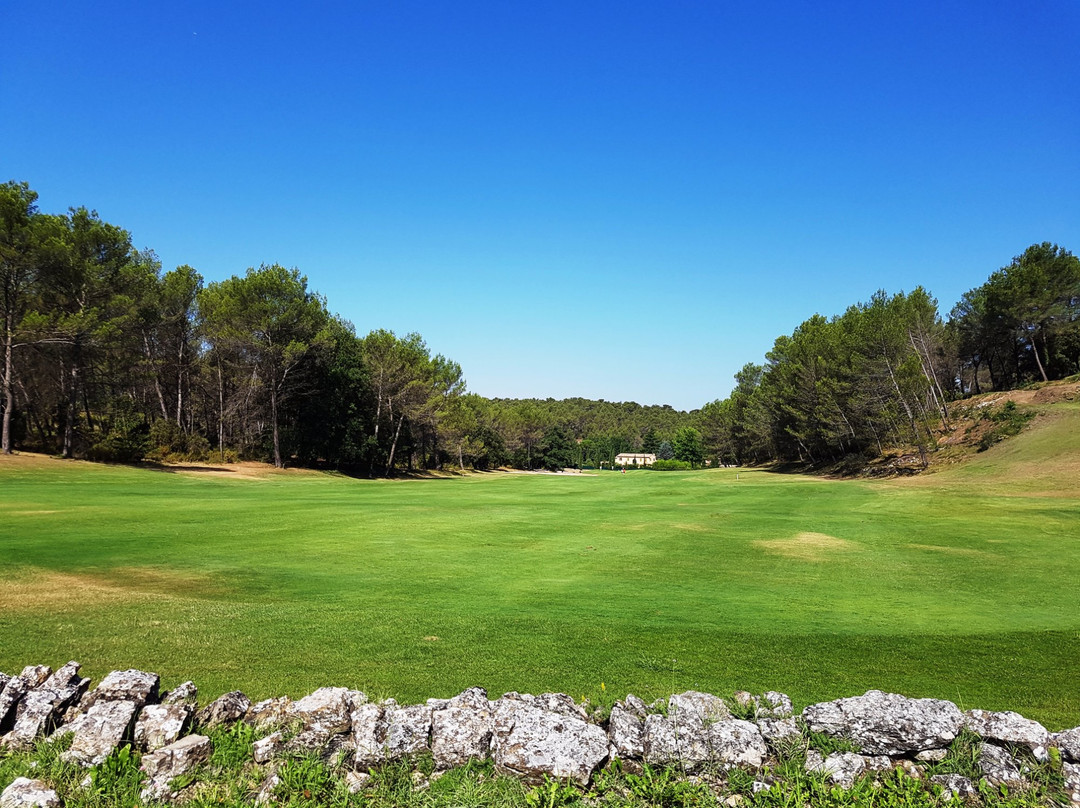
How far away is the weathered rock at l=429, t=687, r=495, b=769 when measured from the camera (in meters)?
4.68

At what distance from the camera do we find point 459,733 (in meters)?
4.77

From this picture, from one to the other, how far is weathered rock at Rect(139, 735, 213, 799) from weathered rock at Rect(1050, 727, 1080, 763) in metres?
6.85

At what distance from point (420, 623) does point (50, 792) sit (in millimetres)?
4915

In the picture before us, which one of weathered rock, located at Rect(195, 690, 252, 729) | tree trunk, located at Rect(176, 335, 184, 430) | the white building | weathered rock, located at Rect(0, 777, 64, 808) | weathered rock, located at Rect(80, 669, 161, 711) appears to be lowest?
the white building

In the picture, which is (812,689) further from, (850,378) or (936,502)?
(850,378)

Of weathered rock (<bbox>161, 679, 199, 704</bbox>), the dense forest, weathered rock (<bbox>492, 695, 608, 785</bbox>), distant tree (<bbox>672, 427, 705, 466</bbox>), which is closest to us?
weathered rock (<bbox>492, 695, 608, 785</bbox>)

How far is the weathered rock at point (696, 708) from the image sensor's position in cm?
Answer: 491

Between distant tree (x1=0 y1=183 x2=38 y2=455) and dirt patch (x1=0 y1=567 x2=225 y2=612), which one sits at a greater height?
distant tree (x1=0 y1=183 x2=38 y2=455)

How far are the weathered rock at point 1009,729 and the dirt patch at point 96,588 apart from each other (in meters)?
10.9

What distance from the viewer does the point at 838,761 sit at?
4.60 m

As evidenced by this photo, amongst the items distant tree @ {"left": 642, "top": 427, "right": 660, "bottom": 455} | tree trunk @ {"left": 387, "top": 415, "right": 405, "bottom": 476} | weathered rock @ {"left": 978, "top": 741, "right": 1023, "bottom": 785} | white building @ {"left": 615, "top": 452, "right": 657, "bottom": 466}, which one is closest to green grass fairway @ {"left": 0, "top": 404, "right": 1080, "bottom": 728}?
weathered rock @ {"left": 978, "top": 741, "right": 1023, "bottom": 785}

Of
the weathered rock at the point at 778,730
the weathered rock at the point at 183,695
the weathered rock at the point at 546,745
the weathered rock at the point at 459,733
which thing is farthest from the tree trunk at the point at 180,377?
the weathered rock at the point at 778,730

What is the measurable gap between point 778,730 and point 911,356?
53.3 metres

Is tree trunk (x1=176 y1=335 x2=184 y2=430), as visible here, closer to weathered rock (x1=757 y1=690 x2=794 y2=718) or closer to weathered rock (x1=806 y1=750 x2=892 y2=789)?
weathered rock (x1=757 y1=690 x2=794 y2=718)
